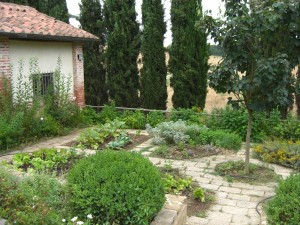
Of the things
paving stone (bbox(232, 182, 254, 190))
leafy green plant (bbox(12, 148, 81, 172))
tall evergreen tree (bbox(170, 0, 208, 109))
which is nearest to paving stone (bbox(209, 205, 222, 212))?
paving stone (bbox(232, 182, 254, 190))

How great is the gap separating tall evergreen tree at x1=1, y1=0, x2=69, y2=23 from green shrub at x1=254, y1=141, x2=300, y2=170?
35.0ft

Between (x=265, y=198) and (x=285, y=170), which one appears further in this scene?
(x=285, y=170)

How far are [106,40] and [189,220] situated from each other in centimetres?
1077

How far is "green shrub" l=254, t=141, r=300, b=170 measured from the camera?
6.68 metres

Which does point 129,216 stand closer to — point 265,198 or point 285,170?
Answer: point 265,198

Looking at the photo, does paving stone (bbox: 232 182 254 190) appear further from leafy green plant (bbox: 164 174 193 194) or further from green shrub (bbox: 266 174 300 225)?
green shrub (bbox: 266 174 300 225)

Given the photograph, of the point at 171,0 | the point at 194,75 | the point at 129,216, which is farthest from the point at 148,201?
the point at 171,0

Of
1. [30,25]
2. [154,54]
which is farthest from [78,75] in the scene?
[154,54]

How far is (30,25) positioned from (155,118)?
4695 millimetres

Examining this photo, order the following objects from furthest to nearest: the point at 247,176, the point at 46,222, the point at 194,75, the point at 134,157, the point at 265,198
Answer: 1. the point at 194,75
2. the point at 247,176
3. the point at 265,198
4. the point at 134,157
5. the point at 46,222

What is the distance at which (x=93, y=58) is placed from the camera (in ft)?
44.7

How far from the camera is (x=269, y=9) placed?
17.5 feet

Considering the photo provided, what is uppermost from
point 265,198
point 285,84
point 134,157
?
point 285,84

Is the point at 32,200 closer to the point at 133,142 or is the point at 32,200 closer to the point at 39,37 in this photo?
the point at 133,142
